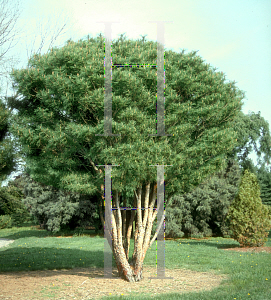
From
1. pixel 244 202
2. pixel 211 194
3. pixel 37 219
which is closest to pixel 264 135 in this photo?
pixel 211 194

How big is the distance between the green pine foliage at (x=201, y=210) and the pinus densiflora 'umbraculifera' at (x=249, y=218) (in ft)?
13.6

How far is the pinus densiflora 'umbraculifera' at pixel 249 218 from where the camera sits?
11602 millimetres

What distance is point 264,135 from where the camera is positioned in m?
22.8

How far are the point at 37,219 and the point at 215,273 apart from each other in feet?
46.6

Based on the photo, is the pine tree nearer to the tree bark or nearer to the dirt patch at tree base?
the tree bark

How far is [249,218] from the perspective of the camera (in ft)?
38.4

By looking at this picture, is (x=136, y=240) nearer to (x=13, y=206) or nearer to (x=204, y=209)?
(x=204, y=209)

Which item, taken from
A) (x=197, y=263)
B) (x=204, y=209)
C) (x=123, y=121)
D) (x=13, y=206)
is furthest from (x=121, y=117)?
(x=13, y=206)

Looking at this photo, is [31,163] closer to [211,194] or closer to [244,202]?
[244,202]

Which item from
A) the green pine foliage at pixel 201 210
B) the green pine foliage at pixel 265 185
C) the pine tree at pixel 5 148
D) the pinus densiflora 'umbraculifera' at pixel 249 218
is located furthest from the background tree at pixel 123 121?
the green pine foliage at pixel 265 185

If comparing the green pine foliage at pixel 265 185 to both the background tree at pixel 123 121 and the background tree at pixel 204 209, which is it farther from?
the background tree at pixel 123 121

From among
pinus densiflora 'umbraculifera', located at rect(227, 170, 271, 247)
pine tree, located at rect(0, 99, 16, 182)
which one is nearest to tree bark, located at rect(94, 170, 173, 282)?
pine tree, located at rect(0, 99, 16, 182)

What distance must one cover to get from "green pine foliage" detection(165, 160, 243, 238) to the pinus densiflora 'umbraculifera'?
4.14 meters

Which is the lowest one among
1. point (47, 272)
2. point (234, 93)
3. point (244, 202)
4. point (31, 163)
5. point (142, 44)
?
point (47, 272)
